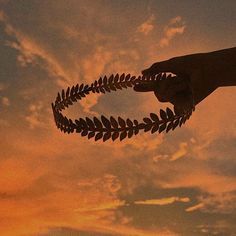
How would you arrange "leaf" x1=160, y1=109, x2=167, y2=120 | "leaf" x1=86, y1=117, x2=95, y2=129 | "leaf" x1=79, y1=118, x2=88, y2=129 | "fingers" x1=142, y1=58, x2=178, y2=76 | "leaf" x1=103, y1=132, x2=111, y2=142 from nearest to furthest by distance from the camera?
"leaf" x1=160, y1=109, x2=167, y2=120 → "leaf" x1=103, y1=132, x2=111, y2=142 → "leaf" x1=86, y1=117, x2=95, y2=129 → "leaf" x1=79, y1=118, x2=88, y2=129 → "fingers" x1=142, y1=58, x2=178, y2=76

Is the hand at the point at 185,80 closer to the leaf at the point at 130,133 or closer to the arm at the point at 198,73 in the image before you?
the arm at the point at 198,73

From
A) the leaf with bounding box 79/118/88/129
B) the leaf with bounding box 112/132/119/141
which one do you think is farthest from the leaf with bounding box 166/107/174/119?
the leaf with bounding box 79/118/88/129

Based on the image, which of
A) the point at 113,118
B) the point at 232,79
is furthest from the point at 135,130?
the point at 232,79

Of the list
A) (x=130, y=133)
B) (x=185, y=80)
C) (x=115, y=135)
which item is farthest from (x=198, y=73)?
(x=115, y=135)

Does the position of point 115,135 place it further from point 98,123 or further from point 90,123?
point 90,123

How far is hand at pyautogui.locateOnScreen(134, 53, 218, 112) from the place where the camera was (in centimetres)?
649

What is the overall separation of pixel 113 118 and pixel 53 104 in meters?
2.58

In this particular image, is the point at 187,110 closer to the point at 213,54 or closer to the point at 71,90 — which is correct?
the point at 213,54

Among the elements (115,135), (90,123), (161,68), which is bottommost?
(115,135)

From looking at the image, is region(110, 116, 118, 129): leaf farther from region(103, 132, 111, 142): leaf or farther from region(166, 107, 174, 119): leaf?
region(166, 107, 174, 119): leaf

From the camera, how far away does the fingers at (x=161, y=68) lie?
6598mm

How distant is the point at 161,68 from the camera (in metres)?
6.72

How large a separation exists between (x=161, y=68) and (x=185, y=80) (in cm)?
40

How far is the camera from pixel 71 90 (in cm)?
817
